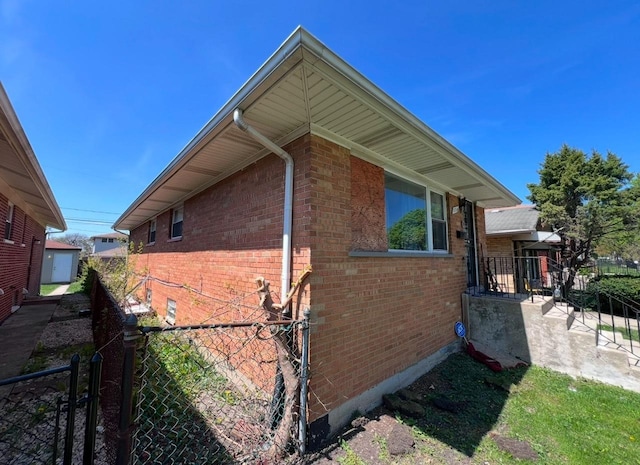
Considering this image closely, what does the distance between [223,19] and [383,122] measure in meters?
4.05

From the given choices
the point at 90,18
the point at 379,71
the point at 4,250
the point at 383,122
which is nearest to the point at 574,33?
the point at 379,71

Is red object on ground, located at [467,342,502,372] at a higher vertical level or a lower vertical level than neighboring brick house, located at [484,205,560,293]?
lower

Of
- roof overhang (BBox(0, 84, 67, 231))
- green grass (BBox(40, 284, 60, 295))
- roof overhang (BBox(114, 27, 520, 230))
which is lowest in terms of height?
green grass (BBox(40, 284, 60, 295))

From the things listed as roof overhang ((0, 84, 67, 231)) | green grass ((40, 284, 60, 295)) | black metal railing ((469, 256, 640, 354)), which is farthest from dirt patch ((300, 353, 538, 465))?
green grass ((40, 284, 60, 295))

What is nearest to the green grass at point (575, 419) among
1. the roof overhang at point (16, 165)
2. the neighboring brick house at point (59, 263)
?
the roof overhang at point (16, 165)

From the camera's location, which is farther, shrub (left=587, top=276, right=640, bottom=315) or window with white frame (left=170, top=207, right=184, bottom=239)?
shrub (left=587, top=276, right=640, bottom=315)

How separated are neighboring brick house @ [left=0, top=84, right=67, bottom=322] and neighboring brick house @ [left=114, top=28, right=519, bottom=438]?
1.88 metres

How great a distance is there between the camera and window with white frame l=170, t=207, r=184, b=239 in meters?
7.51

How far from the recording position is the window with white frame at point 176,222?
24.6 feet

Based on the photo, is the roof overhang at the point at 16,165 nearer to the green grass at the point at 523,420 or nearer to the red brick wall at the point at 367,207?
the red brick wall at the point at 367,207

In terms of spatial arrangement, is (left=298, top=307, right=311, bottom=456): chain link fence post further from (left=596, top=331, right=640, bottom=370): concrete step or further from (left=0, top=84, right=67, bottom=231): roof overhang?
(left=596, top=331, right=640, bottom=370): concrete step

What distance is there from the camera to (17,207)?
8945 mm

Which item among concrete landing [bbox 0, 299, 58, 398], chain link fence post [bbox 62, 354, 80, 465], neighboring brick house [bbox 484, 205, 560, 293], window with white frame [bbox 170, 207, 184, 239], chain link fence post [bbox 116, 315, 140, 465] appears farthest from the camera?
neighboring brick house [bbox 484, 205, 560, 293]

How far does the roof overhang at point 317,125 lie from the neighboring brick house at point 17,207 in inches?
73.1
